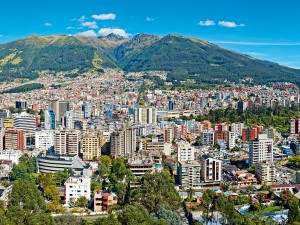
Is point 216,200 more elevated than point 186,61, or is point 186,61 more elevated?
point 186,61

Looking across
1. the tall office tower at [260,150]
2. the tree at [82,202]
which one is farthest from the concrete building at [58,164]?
the tall office tower at [260,150]

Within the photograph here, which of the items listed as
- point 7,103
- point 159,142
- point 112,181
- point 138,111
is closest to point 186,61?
point 7,103

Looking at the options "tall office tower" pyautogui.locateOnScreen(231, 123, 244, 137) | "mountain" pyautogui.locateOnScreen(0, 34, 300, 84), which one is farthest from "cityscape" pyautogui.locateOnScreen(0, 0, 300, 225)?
→ "mountain" pyautogui.locateOnScreen(0, 34, 300, 84)

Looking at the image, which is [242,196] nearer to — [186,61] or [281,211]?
[281,211]

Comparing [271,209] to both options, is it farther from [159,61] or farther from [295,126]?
[159,61]

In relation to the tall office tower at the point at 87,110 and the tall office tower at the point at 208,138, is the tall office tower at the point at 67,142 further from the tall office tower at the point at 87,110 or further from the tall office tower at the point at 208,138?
the tall office tower at the point at 87,110

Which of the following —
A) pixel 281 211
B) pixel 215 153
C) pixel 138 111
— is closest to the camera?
pixel 281 211
